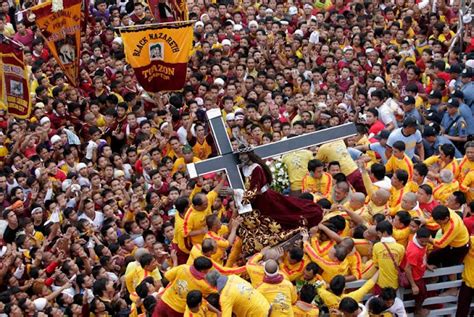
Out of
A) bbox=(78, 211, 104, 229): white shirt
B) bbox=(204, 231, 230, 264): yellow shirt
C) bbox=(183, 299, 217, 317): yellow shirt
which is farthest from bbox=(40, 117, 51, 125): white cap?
bbox=(183, 299, 217, 317): yellow shirt

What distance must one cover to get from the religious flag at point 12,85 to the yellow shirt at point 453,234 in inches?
278

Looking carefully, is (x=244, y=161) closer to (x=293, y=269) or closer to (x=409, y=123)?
(x=293, y=269)

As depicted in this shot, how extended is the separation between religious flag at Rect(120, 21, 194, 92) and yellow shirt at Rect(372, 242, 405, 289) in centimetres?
737

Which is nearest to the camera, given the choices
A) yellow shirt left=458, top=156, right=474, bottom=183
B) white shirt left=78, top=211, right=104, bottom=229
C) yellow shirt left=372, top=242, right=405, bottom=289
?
yellow shirt left=372, top=242, right=405, bottom=289

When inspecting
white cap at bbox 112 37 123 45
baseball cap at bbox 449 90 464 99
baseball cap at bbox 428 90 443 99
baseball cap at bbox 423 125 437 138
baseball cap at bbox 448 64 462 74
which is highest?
white cap at bbox 112 37 123 45

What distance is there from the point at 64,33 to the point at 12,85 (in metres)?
2.52

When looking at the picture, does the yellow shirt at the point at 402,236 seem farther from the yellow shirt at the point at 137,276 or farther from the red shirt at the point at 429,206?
the yellow shirt at the point at 137,276

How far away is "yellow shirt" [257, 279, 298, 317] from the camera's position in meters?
15.2

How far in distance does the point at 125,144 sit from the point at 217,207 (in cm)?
432

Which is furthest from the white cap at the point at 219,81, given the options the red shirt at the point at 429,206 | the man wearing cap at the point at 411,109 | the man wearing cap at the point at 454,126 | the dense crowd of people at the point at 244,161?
the red shirt at the point at 429,206

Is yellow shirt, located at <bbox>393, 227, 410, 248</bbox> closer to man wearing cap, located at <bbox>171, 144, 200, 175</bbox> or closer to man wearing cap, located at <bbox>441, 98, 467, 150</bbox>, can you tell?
man wearing cap, located at <bbox>441, 98, 467, 150</bbox>

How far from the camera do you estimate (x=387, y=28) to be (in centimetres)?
2616

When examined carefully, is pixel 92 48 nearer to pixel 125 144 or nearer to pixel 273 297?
pixel 125 144

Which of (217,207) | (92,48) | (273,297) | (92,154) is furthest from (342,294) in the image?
(92,48)
